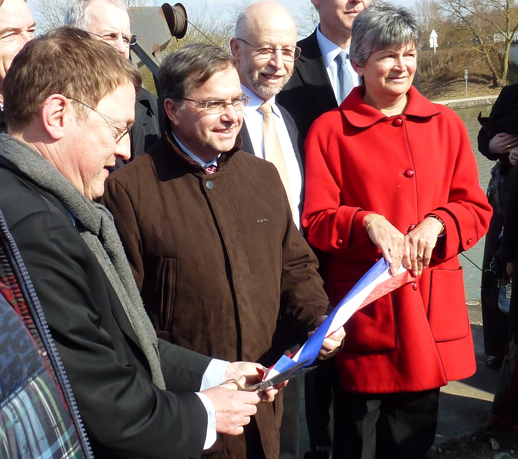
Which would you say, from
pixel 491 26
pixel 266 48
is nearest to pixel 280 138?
pixel 266 48

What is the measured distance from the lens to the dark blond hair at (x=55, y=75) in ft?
4.97

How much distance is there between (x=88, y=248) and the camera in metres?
1.49

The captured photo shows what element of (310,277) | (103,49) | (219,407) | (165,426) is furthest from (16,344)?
(310,277)

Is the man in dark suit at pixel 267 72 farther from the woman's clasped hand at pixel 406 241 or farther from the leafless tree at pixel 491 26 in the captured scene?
the leafless tree at pixel 491 26

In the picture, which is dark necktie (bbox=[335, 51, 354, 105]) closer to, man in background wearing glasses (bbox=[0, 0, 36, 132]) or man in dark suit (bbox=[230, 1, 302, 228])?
man in dark suit (bbox=[230, 1, 302, 228])

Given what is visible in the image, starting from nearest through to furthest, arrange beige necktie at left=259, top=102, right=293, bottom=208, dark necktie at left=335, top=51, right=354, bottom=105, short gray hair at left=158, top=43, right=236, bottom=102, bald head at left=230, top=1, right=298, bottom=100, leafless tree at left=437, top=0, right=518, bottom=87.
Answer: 1. short gray hair at left=158, top=43, right=236, bottom=102
2. beige necktie at left=259, top=102, right=293, bottom=208
3. bald head at left=230, top=1, right=298, bottom=100
4. dark necktie at left=335, top=51, right=354, bottom=105
5. leafless tree at left=437, top=0, right=518, bottom=87

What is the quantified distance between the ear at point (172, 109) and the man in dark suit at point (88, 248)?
0.68 m

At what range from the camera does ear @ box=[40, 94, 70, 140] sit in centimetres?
150

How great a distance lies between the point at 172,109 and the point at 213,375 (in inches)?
41.7

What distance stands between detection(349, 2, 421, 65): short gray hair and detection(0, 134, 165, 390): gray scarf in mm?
1535

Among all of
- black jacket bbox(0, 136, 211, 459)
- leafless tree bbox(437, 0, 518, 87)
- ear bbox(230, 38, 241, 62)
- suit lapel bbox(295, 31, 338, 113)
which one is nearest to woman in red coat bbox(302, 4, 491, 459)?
suit lapel bbox(295, 31, 338, 113)

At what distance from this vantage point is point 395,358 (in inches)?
108

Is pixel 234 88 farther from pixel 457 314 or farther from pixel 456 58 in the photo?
pixel 456 58

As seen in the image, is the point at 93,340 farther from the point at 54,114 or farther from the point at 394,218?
the point at 394,218
